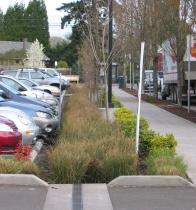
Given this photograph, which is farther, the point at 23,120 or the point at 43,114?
the point at 43,114

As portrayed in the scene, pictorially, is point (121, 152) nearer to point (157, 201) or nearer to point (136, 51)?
point (157, 201)

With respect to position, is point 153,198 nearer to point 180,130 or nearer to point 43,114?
point 43,114

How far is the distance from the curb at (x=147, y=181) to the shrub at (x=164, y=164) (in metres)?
0.28

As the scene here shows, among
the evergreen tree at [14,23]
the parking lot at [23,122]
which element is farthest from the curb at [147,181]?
the evergreen tree at [14,23]

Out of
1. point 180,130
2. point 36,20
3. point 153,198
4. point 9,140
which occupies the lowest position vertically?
point 180,130

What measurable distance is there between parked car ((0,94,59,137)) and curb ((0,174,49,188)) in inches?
204

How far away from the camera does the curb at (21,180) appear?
370 inches

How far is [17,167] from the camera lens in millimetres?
9812

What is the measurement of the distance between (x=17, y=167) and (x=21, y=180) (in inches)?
16.9

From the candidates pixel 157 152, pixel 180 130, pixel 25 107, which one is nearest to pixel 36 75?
pixel 180 130

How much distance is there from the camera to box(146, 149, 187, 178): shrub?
32.4 feet

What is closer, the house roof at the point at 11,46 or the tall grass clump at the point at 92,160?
the tall grass clump at the point at 92,160

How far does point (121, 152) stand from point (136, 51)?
98.1 feet

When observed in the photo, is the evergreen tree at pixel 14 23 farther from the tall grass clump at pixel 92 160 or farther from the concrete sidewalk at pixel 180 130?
the tall grass clump at pixel 92 160
